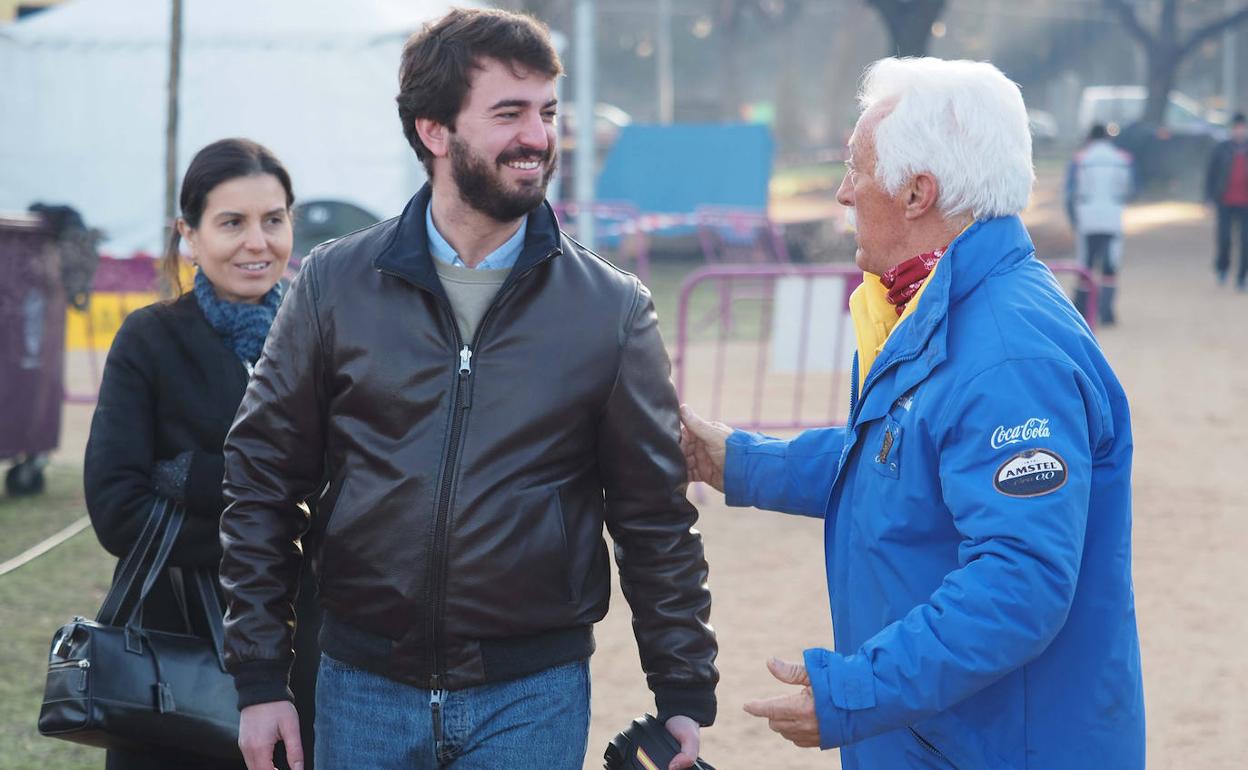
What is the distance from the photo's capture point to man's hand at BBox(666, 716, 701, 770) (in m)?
2.61

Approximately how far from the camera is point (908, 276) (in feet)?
8.40

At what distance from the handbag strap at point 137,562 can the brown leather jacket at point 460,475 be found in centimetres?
50

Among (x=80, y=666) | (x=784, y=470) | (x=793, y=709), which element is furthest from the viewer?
(x=784, y=470)

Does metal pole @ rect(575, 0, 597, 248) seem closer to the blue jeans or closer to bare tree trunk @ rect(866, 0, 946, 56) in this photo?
bare tree trunk @ rect(866, 0, 946, 56)

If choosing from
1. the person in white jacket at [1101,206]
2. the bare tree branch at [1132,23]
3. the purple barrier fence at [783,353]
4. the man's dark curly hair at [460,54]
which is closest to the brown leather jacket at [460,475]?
the man's dark curly hair at [460,54]

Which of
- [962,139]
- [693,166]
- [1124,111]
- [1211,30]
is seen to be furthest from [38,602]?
[1124,111]

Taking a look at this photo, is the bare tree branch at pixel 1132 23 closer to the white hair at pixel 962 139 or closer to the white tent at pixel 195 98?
the white tent at pixel 195 98

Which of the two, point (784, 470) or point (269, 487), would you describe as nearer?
point (269, 487)

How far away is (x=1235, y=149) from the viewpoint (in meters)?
18.7

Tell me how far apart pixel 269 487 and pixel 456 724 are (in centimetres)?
53

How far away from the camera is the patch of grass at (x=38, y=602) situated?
4797 millimetres

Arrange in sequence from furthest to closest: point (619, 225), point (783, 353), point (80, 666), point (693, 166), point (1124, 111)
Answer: point (1124, 111), point (693, 166), point (619, 225), point (783, 353), point (80, 666)

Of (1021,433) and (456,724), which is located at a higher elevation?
(1021,433)

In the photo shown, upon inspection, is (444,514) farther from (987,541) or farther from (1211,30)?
(1211,30)
